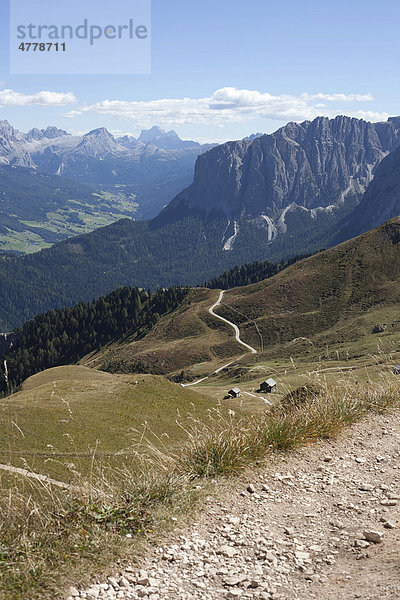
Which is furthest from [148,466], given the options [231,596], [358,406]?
[358,406]

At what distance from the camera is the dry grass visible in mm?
6793

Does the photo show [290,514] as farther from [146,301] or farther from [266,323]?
[146,301]

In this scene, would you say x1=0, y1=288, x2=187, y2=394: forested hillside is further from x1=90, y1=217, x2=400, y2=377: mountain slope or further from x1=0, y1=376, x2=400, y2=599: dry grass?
x1=0, y1=376, x2=400, y2=599: dry grass

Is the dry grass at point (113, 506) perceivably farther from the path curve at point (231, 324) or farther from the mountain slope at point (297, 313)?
the path curve at point (231, 324)

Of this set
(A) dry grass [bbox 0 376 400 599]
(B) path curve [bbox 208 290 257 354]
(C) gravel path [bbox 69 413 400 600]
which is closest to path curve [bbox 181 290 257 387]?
(B) path curve [bbox 208 290 257 354]

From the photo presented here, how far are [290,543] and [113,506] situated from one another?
3.08m

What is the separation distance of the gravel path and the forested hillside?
544ft

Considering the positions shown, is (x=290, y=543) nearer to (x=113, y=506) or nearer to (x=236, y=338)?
(x=113, y=506)

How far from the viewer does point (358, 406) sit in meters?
13.2

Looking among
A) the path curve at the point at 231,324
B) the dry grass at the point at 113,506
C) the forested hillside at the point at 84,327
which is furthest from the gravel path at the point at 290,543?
the forested hillside at the point at 84,327

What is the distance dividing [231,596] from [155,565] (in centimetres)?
127

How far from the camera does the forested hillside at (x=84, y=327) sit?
175 metres

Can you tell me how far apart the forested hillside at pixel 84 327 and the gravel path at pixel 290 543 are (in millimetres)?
165795

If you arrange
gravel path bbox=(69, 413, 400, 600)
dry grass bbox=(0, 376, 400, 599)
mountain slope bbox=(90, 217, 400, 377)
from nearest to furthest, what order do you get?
gravel path bbox=(69, 413, 400, 600) < dry grass bbox=(0, 376, 400, 599) < mountain slope bbox=(90, 217, 400, 377)
